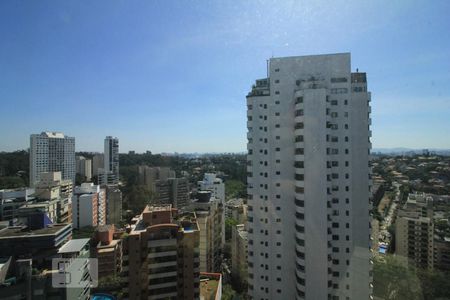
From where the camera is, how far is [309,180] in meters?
3.79

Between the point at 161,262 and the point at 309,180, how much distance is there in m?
2.50

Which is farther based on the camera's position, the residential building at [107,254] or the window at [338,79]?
the residential building at [107,254]

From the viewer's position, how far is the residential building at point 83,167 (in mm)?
16688

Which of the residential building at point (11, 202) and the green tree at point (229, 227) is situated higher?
the residential building at point (11, 202)

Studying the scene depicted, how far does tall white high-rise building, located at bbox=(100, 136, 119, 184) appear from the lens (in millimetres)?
17203

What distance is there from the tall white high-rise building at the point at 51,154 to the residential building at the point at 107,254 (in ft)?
25.1

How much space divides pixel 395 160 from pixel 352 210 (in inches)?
178

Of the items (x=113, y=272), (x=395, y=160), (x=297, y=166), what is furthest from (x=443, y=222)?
(x=113, y=272)

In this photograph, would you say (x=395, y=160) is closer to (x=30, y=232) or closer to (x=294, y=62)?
(x=294, y=62)

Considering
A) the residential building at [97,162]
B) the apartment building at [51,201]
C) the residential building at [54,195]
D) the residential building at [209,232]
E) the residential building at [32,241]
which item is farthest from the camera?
the residential building at [97,162]

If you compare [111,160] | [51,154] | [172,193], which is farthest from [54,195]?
[111,160]

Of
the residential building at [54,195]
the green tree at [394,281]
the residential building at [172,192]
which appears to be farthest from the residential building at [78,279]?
the residential building at [172,192]

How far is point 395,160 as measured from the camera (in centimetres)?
739

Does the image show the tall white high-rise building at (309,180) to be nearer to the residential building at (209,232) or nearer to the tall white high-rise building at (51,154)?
the residential building at (209,232)
